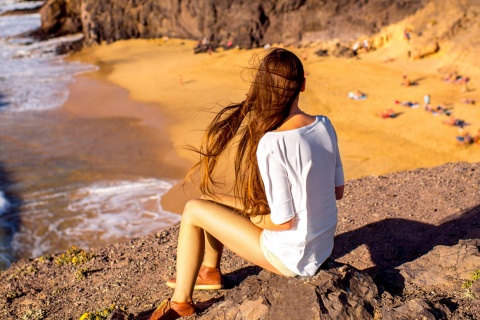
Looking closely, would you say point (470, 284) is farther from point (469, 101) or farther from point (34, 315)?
point (469, 101)

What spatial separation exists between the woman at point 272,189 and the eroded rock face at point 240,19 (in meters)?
13.7

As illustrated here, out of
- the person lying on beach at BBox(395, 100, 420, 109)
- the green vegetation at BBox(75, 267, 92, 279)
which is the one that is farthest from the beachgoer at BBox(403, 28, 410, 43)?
the green vegetation at BBox(75, 267, 92, 279)

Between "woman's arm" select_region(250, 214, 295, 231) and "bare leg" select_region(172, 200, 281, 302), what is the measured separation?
0.14ft

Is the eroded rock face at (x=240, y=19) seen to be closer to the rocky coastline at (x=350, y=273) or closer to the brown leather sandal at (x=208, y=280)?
the rocky coastline at (x=350, y=273)

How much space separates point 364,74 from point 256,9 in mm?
6011

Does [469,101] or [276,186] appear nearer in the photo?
[276,186]

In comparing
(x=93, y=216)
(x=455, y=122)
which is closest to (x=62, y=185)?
(x=93, y=216)

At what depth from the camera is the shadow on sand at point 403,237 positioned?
→ 4520 mm

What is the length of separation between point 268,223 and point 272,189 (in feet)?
1.29

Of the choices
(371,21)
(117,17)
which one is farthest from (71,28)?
(371,21)

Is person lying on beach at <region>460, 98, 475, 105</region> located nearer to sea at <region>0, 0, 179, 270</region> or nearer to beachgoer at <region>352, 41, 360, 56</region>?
beachgoer at <region>352, 41, 360, 56</region>

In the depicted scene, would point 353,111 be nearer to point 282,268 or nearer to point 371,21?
point 371,21

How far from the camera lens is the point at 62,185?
9406mm

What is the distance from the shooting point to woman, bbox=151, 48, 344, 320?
116 inches
